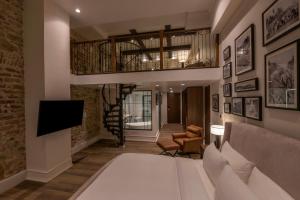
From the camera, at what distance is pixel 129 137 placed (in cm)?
671

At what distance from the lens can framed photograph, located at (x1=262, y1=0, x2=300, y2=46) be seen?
142 centimetres

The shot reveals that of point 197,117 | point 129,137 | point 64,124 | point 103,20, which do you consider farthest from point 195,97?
point 64,124

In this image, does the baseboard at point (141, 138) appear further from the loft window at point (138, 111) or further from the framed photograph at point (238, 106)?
the framed photograph at point (238, 106)

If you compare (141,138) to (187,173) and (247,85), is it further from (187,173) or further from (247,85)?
(247,85)

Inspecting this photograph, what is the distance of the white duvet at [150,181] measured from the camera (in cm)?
164

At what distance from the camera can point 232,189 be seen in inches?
49.6

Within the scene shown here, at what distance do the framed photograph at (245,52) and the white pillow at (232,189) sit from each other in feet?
4.88

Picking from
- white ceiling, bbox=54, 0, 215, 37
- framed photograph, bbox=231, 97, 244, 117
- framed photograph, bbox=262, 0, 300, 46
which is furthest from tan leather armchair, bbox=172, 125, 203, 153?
white ceiling, bbox=54, 0, 215, 37

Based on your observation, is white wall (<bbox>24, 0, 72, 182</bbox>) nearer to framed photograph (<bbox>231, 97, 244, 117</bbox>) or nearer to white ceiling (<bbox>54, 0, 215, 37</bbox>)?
white ceiling (<bbox>54, 0, 215, 37</bbox>)

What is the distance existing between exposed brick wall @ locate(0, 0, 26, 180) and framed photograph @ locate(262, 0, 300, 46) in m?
4.00

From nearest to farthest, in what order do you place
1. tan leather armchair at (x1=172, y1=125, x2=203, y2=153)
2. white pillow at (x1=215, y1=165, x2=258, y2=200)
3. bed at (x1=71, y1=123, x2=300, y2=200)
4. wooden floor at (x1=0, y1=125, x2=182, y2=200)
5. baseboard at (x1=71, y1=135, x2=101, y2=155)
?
white pillow at (x1=215, y1=165, x2=258, y2=200) → bed at (x1=71, y1=123, x2=300, y2=200) → wooden floor at (x1=0, y1=125, x2=182, y2=200) → tan leather armchair at (x1=172, y1=125, x2=203, y2=153) → baseboard at (x1=71, y1=135, x2=101, y2=155)

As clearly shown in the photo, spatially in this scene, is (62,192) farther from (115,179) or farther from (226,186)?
(226,186)

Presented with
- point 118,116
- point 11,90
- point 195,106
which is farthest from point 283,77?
point 118,116

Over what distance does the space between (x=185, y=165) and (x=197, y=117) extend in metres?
A: 3.98
